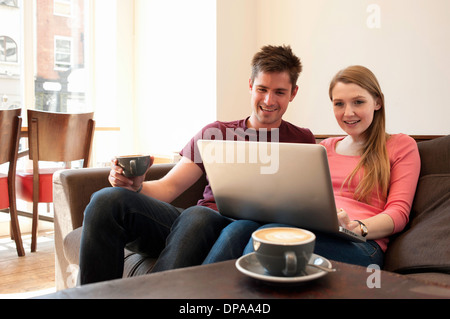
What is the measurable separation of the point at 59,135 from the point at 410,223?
2.19 m

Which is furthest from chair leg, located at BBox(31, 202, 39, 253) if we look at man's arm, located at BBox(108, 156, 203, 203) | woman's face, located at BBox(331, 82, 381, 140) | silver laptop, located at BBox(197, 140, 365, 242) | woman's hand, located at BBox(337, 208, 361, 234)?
woman's hand, located at BBox(337, 208, 361, 234)

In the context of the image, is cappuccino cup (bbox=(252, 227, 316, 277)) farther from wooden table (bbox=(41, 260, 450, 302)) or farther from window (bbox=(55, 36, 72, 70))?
window (bbox=(55, 36, 72, 70))

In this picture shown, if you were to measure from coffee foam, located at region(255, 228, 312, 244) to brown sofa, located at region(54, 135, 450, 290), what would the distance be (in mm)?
412

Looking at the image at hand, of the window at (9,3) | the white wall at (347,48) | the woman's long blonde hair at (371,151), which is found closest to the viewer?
the woman's long blonde hair at (371,151)

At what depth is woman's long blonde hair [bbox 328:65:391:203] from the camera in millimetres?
1323

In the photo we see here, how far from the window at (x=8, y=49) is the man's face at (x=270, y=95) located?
2449 millimetres

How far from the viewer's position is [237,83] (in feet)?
10.8

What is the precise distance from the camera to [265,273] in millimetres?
688

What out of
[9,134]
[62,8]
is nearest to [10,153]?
[9,134]

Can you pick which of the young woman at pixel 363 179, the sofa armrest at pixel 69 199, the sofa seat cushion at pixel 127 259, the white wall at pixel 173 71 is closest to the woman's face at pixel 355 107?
the young woman at pixel 363 179

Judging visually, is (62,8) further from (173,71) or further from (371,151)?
(371,151)

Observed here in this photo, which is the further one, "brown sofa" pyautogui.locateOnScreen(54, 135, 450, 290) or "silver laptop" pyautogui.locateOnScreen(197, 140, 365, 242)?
"brown sofa" pyautogui.locateOnScreen(54, 135, 450, 290)

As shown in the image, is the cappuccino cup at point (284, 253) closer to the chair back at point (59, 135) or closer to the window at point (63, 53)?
the chair back at point (59, 135)

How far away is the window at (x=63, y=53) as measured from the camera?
361 centimetres
